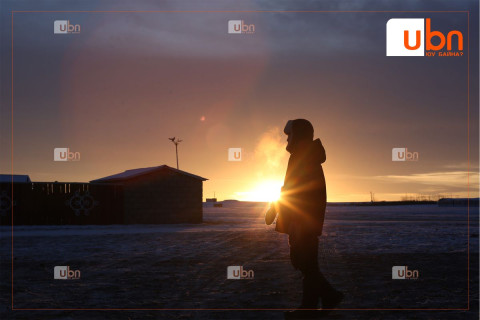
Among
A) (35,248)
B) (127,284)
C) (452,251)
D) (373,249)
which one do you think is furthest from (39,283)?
(452,251)

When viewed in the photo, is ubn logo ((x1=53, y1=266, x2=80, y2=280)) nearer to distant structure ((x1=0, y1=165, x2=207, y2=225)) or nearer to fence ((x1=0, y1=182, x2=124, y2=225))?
distant structure ((x1=0, y1=165, x2=207, y2=225))

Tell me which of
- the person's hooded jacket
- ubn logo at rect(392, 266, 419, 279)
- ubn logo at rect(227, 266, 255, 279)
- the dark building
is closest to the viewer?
the person's hooded jacket

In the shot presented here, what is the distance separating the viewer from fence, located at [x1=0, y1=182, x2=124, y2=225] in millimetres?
30234

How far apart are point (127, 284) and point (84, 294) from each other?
3.35ft

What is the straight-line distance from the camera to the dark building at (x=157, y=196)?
31.5m

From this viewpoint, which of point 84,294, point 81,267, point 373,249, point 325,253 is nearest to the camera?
point 84,294

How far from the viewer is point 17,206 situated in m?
30.3

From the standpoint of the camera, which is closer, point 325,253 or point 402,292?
point 402,292

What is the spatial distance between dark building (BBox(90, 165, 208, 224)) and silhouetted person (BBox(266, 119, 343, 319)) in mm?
26485

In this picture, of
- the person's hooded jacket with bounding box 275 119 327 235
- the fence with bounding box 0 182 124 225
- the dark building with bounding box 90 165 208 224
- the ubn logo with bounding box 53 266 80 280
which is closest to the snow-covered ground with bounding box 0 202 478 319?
the ubn logo with bounding box 53 266 80 280

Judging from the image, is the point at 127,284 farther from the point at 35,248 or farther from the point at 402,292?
the point at 35,248

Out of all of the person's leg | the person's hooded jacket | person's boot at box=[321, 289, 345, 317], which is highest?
the person's hooded jacket

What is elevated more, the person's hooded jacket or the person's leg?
the person's hooded jacket

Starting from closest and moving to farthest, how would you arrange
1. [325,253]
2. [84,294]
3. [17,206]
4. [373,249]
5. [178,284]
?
[84,294], [178,284], [325,253], [373,249], [17,206]
